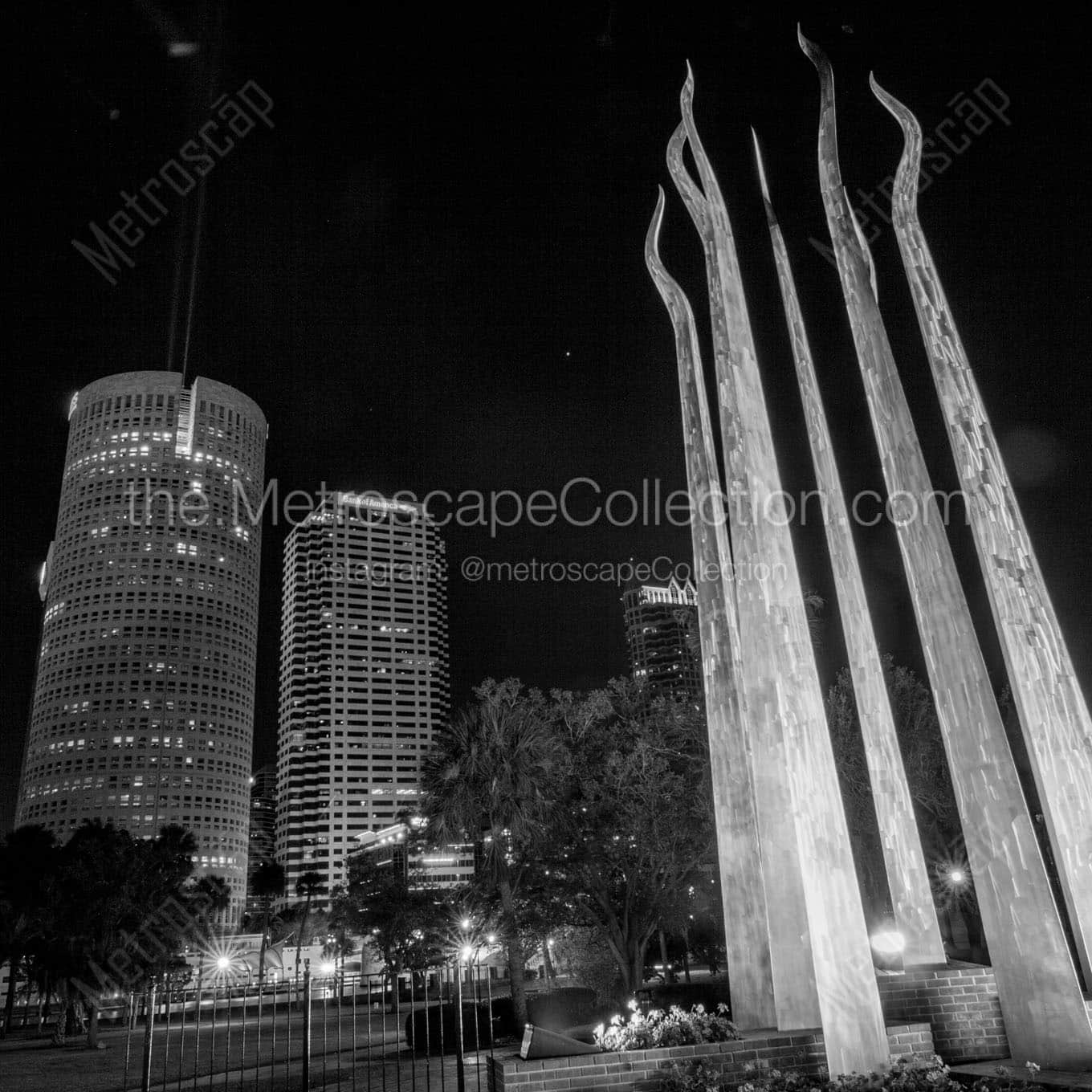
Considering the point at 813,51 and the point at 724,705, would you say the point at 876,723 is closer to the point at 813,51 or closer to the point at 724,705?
the point at 724,705

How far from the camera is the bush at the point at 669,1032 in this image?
1005 cm

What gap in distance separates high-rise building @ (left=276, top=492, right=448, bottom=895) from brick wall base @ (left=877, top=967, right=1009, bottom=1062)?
172 meters

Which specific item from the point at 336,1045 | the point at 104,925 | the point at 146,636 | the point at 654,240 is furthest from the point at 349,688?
the point at 654,240

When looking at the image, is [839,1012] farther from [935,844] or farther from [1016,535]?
[935,844]

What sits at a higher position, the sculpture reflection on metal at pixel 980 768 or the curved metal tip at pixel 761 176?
the curved metal tip at pixel 761 176

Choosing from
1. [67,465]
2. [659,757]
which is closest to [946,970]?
[659,757]

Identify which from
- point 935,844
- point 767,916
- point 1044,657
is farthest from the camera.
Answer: point 935,844

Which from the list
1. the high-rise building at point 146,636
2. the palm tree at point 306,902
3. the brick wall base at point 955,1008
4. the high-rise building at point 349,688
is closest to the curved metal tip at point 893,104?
the brick wall base at point 955,1008

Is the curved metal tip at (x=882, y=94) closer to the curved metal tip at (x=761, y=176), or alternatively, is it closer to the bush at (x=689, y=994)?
the curved metal tip at (x=761, y=176)

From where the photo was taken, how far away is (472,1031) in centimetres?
2255

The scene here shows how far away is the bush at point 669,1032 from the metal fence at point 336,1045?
149 centimetres

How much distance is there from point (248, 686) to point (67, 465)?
52372mm

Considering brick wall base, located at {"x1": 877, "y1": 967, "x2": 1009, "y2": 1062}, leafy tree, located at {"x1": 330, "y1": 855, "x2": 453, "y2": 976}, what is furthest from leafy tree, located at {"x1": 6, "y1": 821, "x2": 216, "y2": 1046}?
brick wall base, located at {"x1": 877, "y1": 967, "x2": 1009, "y2": 1062}

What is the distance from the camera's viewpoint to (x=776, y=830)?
10.9m
